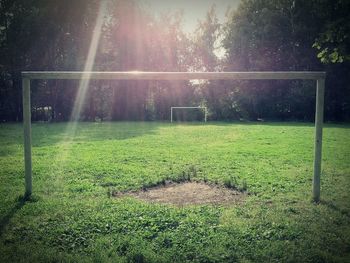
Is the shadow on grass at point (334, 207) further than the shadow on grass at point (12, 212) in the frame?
Yes

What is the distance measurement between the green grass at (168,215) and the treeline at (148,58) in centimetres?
1962

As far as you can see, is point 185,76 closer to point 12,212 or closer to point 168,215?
point 168,215

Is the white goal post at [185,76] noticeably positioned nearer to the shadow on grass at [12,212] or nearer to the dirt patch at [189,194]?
the shadow on grass at [12,212]

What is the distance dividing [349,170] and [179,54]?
29489 millimetres

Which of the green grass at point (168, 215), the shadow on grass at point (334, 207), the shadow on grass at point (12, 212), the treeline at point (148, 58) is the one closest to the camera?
the green grass at point (168, 215)

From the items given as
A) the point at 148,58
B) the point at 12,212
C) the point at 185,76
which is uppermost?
the point at 148,58

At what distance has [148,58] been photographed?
32125mm

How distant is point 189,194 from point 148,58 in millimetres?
27158

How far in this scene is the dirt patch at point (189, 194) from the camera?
5945 mm

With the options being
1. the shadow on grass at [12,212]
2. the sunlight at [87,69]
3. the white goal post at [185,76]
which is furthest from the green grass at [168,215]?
the sunlight at [87,69]

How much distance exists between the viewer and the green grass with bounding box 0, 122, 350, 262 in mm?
4031

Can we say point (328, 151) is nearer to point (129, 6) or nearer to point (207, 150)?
point (207, 150)

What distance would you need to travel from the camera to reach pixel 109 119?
96.3 feet

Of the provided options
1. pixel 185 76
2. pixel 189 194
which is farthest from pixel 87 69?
pixel 185 76
